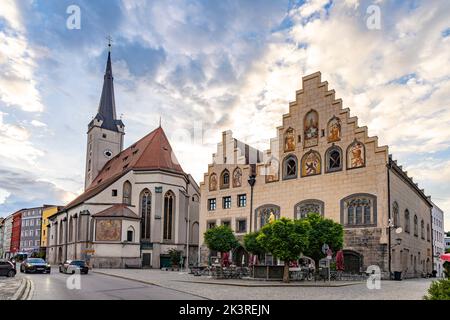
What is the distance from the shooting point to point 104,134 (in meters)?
86.1

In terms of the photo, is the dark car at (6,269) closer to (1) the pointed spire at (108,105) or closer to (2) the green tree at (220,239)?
(2) the green tree at (220,239)

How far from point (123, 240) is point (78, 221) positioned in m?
10.0

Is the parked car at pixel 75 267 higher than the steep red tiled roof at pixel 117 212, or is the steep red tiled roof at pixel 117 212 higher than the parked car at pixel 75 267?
the steep red tiled roof at pixel 117 212

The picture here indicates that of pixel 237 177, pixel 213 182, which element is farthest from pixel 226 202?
pixel 237 177

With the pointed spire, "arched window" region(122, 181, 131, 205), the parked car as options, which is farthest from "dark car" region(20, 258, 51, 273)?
the pointed spire

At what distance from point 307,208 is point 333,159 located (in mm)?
5148

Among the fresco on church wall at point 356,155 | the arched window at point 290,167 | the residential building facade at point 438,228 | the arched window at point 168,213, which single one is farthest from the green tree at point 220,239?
the residential building facade at point 438,228

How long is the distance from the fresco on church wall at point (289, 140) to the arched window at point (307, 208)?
5442 millimetres

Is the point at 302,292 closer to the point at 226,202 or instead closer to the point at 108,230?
the point at 226,202

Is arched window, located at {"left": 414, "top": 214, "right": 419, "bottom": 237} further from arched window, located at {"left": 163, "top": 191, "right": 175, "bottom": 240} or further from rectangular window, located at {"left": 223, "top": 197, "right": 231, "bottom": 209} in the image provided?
arched window, located at {"left": 163, "top": 191, "right": 175, "bottom": 240}

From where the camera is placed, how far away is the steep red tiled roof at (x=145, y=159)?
66.2 meters

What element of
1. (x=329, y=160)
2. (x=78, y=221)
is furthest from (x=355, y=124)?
(x=78, y=221)

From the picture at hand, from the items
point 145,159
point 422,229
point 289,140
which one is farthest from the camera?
point 145,159
